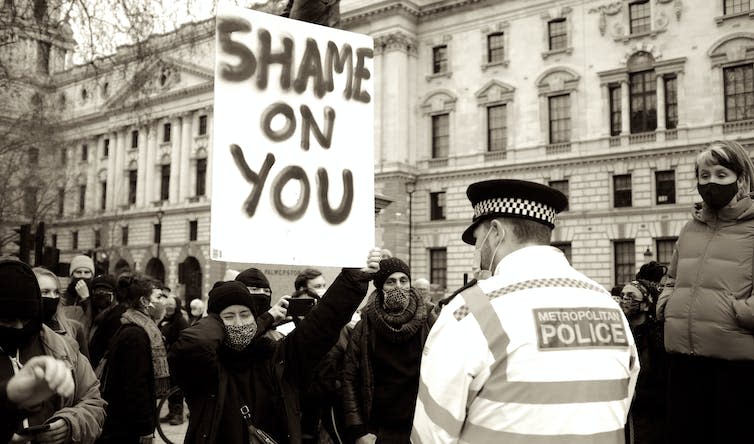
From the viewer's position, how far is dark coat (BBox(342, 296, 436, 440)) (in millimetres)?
4645

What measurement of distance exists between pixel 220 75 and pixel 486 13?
37188 mm

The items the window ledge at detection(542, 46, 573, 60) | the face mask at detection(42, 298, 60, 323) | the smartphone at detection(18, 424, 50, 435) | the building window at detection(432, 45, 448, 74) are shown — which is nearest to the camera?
the smartphone at detection(18, 424, 50, 435)

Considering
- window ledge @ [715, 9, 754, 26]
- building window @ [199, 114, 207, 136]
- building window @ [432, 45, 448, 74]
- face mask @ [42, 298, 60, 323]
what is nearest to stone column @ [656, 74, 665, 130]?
window ledge @ [715, 9, 754, 26]

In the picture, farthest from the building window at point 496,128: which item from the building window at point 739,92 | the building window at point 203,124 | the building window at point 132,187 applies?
the building window at point 132,187

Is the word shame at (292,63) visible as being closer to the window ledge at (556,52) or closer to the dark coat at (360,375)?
the dark coat at (360,375)

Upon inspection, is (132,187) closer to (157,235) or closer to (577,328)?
(157,235)

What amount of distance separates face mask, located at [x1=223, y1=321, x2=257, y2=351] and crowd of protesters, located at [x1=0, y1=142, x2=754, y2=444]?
0.01 meters

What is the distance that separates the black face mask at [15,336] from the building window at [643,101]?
33975mm

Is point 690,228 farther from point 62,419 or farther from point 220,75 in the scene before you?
point 62,419

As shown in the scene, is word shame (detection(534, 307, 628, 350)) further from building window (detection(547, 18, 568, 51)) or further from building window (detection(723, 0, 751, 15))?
building window (detection(547, 18, 568, 51))

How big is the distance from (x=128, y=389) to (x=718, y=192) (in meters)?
3.93

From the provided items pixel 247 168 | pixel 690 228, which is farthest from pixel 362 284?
pixel 690 228

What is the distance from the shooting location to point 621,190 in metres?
33.8

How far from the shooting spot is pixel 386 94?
39750mm
